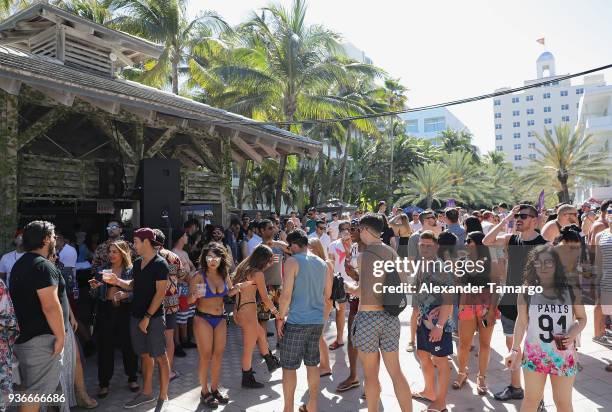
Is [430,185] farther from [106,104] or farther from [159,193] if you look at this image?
[106,104]

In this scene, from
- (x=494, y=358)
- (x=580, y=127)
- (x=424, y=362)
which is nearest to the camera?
(x=424, y=362)

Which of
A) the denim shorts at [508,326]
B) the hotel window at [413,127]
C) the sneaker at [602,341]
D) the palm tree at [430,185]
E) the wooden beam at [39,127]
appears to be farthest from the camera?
the hotel window at [413,127]

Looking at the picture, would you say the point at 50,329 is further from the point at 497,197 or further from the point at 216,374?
the point at 497,197

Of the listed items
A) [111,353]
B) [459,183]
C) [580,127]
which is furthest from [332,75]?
[459,183]

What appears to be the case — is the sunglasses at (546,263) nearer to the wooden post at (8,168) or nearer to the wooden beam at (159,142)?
the wooden post at (8,168)

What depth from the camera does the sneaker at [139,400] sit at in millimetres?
4680

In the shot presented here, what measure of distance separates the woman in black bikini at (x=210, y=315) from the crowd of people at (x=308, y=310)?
1cm

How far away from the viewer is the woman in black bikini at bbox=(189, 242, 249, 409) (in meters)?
4.72

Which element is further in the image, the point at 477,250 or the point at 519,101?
the point at 519,101

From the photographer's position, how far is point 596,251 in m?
6.06

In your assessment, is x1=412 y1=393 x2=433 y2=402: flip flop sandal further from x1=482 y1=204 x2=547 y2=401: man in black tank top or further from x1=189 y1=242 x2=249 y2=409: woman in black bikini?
x1=189 y1=242 x2=249 y2=409: woman in black bikini

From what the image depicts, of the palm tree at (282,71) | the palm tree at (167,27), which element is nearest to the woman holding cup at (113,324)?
the palm tree at (282,71)

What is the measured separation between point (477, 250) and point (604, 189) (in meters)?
37.5

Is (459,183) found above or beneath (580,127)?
beneath
